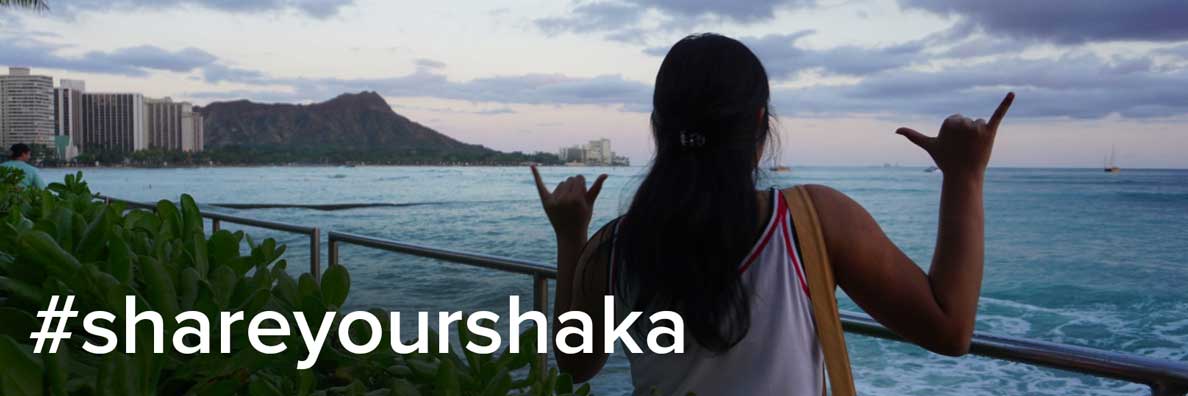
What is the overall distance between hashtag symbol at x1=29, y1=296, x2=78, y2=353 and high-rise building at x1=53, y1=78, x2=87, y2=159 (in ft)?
92.9

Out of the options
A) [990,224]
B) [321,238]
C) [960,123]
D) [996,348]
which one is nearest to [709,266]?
[960,123]

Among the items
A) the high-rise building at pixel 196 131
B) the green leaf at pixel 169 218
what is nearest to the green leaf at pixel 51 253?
the green leaf at pixel 169 218

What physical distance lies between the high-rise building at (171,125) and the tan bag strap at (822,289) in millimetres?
43632

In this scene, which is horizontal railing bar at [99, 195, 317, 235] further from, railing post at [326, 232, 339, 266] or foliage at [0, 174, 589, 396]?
foliage at [0, 174, 589, 396]

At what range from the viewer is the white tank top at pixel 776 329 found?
114 centimetres

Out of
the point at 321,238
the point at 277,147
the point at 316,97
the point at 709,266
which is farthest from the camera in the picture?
the point at 316,97

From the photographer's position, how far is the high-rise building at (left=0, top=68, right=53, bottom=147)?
22141 millimetres

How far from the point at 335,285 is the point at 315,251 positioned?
115 inches

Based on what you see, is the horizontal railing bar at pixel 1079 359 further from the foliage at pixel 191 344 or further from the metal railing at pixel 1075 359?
the foliage at pixel 191 344

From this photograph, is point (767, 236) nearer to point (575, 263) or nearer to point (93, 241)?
point (575, 263)

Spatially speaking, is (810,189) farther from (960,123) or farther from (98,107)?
(98,107)

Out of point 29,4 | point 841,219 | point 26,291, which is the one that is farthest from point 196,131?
point 841,219

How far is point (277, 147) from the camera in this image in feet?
201

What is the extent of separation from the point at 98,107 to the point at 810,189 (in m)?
39.5
